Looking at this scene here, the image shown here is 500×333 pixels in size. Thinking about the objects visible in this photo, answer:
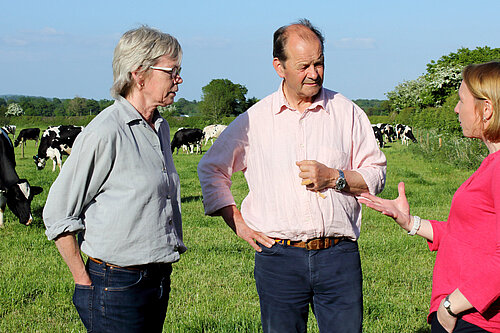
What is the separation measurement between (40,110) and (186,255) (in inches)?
4679

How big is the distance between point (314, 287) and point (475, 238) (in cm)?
103

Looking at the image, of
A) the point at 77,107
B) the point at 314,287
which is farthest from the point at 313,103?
the point at 77,107

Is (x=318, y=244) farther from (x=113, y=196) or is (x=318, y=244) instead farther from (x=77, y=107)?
(x=77, y=107)

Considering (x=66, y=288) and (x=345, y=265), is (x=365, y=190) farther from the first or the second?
(x=66, y=288)

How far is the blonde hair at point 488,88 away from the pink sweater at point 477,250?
112 millimetres

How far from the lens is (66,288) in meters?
6.19

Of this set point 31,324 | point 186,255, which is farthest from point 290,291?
point 186,255

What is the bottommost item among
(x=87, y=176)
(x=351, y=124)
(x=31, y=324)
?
(x=31, y=324)

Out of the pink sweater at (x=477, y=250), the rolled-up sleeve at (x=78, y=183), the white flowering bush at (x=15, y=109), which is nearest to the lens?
the pink sweater at (x=477, y=250)

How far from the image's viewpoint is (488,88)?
8.26ft

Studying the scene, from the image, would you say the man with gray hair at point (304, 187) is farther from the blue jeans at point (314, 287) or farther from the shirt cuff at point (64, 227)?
the shirt cuff at point (64, 227)

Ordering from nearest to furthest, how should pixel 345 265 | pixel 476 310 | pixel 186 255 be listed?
pixel 476 310
pixel 345 265
pixel 186 255

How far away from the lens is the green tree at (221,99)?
107 m

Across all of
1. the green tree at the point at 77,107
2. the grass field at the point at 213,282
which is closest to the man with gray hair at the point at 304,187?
the grass field at the point at 213,282
